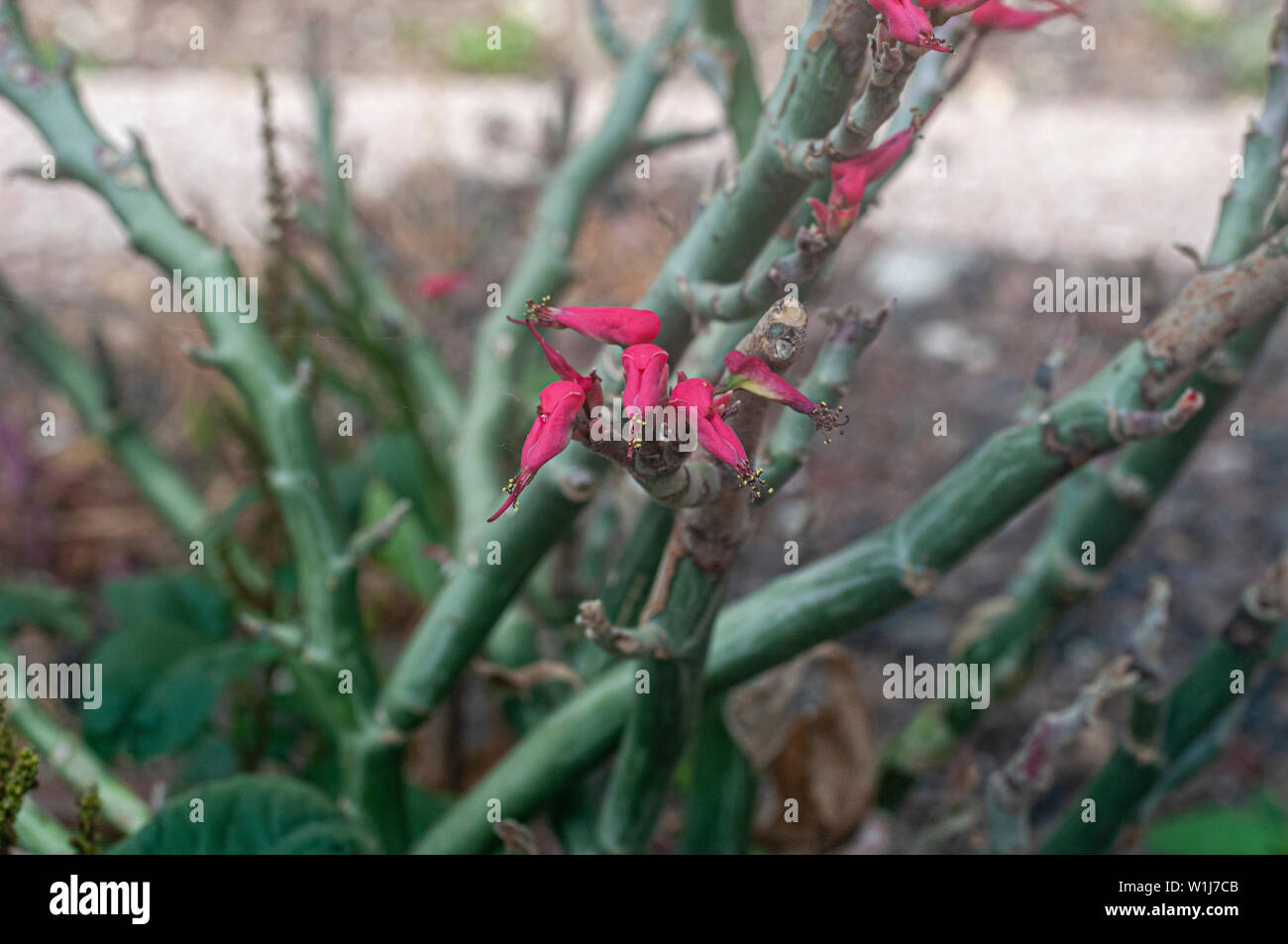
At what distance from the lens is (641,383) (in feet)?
1.34

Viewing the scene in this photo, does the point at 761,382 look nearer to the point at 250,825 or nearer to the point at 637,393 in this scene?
the point at 637,393

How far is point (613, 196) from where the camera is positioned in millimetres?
1608

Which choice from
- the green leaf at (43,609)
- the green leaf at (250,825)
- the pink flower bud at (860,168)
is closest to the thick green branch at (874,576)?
the green leaf at (250,825)

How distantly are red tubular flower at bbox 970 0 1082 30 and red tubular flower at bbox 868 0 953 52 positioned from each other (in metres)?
0.26

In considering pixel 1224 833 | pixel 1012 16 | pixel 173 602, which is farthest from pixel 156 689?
pixel 1224 833

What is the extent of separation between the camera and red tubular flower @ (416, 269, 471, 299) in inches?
54.6

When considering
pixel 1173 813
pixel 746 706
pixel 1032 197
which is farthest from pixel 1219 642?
pixel 1032 197

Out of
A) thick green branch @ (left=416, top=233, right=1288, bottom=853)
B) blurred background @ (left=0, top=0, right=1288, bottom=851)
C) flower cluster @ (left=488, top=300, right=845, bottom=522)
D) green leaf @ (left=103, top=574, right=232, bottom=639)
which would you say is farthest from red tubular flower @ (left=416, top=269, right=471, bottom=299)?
flower cluster @ (left=488, top=300, right=845, bottom=522)

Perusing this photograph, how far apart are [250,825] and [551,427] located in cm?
51

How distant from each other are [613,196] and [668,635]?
112 centimetres

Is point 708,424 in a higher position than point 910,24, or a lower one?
lower

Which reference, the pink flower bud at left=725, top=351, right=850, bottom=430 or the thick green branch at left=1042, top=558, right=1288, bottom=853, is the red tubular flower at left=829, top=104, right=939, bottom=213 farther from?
the thick green branch at left=1042, top=558, right=1288, bottom=853
